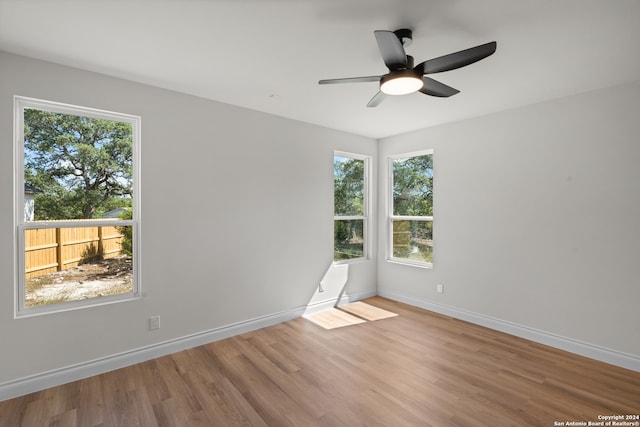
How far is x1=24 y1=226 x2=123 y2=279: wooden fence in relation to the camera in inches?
96.5

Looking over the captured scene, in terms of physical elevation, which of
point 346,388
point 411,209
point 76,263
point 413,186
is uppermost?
point 413,186

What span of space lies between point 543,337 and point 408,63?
10.5 ft

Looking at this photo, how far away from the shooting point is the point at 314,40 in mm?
2131

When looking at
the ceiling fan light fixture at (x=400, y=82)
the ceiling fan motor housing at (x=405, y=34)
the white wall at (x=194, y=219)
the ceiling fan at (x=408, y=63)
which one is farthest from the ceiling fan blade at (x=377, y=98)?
the white wall at (x=194, y=219)

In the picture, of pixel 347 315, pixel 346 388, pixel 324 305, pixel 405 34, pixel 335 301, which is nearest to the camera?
pixel 405 34

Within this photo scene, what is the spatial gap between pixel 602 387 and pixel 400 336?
5.55 ft

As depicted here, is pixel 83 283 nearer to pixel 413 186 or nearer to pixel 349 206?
pixel 349 206

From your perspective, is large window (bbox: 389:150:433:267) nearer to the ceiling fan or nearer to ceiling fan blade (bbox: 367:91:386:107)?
ceiling fan blade (bbox: 367:91:386:107)

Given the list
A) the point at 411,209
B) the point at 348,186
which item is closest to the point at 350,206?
the point at 348,186

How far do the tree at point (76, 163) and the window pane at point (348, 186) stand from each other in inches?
105

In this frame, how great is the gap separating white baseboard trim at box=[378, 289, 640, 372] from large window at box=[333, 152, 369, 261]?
1.19 m

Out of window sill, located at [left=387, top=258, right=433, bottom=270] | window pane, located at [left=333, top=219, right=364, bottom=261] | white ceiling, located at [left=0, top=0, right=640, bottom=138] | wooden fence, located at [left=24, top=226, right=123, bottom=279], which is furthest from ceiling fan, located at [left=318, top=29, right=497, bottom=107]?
window sill, located at [left=387, top=258, right=433, bottom=270]

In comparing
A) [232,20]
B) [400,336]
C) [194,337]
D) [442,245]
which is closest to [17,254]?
[194,337]

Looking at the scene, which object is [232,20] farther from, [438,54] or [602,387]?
[602,387]
